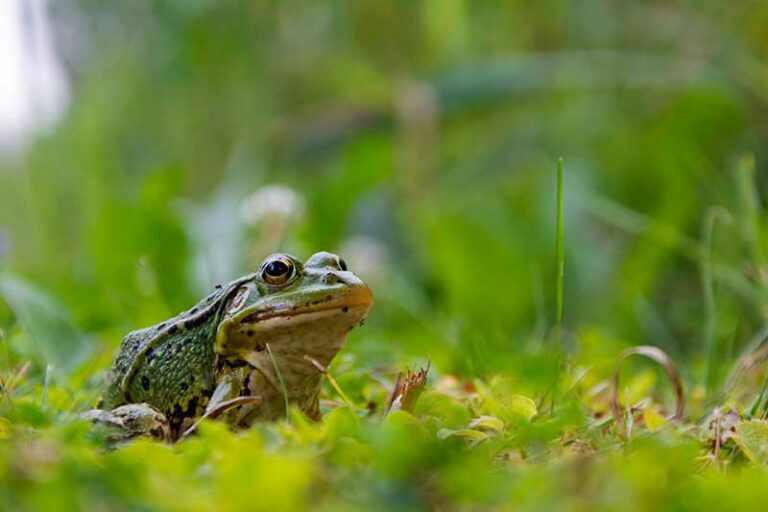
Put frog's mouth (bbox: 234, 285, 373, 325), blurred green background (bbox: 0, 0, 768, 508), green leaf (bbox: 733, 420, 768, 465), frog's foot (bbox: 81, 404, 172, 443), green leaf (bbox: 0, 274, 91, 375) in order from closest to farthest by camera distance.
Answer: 1. green leaf (bbox: 733, 420, 768, 465)
2. frog's foot (bbox: 81, 404, 172, 443)
3. frog's mouth (bbox: 234, 285, 373, 325)
4. green leaf (bbox: 0, 274, 91, 375)
5. blurred green background (bbox: 0, 0, 768, 508)

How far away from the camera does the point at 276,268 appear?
1980 millimetres

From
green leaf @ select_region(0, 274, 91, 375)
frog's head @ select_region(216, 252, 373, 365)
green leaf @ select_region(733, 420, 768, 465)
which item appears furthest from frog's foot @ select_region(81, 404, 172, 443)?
green leaf @ select_region(733, 420, 768, 465)

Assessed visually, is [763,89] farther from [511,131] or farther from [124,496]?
[124,496]

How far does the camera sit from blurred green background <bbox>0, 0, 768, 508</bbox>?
418cm

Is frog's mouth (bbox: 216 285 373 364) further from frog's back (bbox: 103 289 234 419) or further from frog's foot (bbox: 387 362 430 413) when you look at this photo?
frog's foot (bbox: 387 362 430 413)

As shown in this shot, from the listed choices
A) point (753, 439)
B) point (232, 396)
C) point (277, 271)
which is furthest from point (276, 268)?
point (753, 439)

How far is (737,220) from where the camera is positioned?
382 centimetres

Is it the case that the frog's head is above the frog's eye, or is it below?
below

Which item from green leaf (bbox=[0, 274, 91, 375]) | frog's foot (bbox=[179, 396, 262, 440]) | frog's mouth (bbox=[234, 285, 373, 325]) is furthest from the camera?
green leaf (bbox=[0, 274, 91, 375])

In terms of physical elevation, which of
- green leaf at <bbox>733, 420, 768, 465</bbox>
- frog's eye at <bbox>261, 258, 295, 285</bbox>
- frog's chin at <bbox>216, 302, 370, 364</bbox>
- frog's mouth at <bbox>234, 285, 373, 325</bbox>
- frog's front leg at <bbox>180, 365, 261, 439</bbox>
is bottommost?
green leaf at <bbox>733, 420, 768, 465</bbox>

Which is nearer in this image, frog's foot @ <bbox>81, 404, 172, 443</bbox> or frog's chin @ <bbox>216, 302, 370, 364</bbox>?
frog's foot @ <bbox>81, 404, 172, 443</bbox>

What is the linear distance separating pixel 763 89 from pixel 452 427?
3855 millimetres

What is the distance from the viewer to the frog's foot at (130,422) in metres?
1.67

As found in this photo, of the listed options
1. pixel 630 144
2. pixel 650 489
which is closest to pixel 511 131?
pixel 630 144
